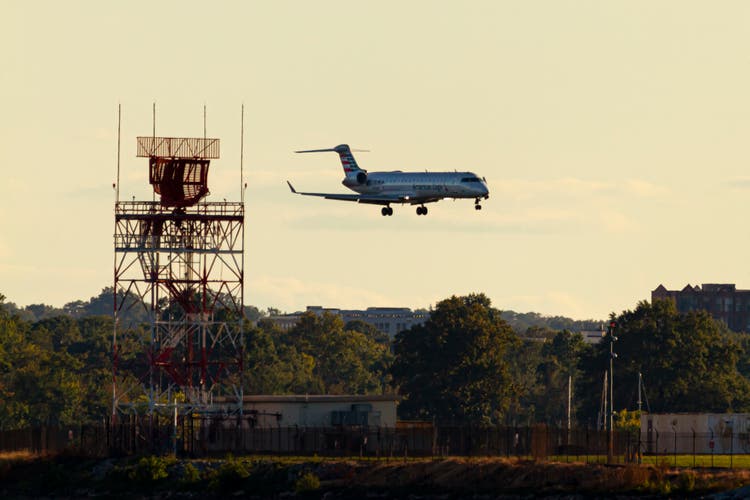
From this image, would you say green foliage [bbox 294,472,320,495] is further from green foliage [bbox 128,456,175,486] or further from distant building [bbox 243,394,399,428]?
distant building [bbox 243,394,399,428]

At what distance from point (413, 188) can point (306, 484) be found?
32216mm

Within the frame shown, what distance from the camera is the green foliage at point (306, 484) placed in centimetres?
12159

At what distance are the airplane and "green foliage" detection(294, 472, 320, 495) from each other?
90.1 ft

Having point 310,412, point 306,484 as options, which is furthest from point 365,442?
point 306,484

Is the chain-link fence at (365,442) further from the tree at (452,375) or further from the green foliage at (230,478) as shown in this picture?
the tree at (452,375)

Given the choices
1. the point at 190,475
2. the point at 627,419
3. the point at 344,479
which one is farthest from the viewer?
the point at 627,419

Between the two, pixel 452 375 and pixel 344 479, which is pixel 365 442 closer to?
pixel 344 479

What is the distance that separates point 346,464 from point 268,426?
78.0ft

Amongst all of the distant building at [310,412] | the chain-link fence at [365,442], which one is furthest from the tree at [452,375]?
the chain-link fence at [365,442]

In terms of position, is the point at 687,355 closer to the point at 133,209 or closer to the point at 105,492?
the point at 133,209

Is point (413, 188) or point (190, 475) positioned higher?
point (413, 188)

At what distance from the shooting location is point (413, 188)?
147 meters

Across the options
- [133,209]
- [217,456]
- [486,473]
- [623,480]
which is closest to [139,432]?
[217,456]

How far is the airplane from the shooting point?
14475 cm
